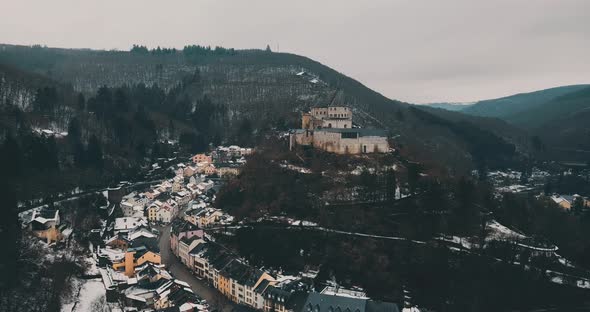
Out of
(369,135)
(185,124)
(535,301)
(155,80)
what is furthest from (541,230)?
(155,80)

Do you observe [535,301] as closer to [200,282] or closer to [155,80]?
[200,282]

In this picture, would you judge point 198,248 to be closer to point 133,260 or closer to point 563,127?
point 133,260

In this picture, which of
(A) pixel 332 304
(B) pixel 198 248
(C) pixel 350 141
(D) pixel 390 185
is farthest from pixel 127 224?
(D) pixel 390 185

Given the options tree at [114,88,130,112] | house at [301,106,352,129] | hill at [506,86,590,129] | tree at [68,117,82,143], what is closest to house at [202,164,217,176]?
house at [301,106,352,129]

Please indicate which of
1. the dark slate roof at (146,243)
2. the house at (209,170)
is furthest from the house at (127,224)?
the house at (209,170)

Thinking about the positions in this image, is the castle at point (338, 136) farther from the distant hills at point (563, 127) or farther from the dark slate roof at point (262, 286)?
the distant hills at point (563, 127)

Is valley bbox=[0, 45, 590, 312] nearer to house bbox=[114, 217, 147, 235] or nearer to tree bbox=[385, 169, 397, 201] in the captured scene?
tree bbox=[385, 169, 397, 201]
